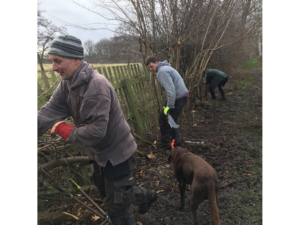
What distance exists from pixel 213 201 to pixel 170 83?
2.32 meters

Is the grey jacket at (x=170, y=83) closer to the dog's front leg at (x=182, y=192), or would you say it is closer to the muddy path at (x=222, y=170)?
the muddy path at (x=222, y=170)

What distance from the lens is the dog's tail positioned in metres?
1.96

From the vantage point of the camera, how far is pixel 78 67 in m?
1.77

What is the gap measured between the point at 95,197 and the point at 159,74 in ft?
7.81

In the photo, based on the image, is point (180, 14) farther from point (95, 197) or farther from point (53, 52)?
point (95, 197)

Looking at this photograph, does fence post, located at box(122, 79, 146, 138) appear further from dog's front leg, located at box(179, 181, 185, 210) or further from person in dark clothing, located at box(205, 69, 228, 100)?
person in dark clothing, located at box(205, 69, 228, 100)

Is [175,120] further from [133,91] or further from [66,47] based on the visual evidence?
[66,47]

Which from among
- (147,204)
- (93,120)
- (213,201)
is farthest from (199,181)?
(93,120)

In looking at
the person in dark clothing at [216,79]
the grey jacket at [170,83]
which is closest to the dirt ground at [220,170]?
the grey jacket at [170,83]

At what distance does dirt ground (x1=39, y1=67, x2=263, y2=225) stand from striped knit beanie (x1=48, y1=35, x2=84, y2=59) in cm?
174

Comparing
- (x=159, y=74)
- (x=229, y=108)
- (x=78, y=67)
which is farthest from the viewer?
(x=229, y=108)

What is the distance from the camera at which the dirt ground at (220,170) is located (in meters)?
2.55

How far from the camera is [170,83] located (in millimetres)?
3803

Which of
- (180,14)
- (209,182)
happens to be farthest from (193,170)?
(180,14)
